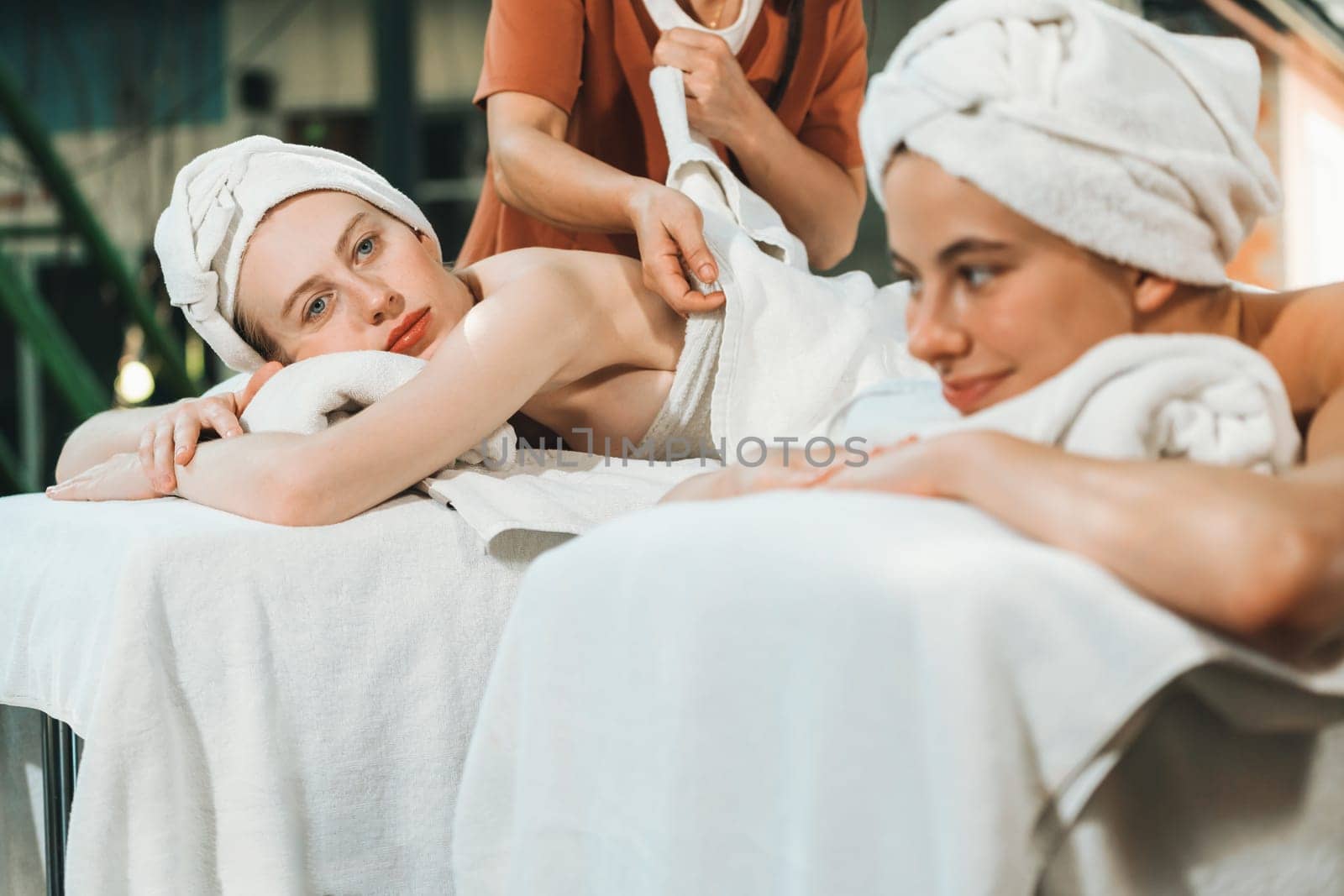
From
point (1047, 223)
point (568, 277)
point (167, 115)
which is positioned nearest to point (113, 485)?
point (568, 277)

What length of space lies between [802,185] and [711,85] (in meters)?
0.22

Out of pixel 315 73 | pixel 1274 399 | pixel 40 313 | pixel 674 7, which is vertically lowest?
pixel 40 313

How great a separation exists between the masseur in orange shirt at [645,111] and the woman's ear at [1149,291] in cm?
69

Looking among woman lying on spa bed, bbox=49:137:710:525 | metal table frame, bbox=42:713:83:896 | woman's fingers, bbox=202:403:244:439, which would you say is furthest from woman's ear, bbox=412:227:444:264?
metal table frame, bbox=42:713:83:896

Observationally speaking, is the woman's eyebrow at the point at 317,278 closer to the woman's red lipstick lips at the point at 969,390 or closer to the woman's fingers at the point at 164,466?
the woman's fingers at the point at 164,466

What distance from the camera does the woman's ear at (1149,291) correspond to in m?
0.80

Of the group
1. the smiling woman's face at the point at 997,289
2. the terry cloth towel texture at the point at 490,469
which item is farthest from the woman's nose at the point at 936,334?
the terry cloth towel texture at the point at 490,469

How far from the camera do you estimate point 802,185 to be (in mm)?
1768

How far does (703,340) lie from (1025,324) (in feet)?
2.24

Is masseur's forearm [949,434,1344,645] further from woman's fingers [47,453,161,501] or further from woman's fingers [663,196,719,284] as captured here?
woman's fingers [47,453,161,501]

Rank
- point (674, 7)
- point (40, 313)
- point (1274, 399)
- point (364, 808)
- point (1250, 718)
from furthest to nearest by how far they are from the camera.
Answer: point (40, 313) → point (674, 7) → point (364, 808) → point (1274, 399) → point (1250, 718)

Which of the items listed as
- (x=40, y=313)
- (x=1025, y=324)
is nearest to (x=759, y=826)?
(x=1025, y=324)

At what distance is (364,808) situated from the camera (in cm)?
113

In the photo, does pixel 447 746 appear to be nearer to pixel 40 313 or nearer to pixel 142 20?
pixel 40 313
